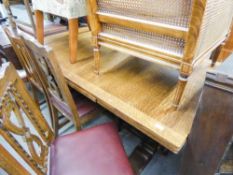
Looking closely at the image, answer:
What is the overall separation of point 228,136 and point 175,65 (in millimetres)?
341

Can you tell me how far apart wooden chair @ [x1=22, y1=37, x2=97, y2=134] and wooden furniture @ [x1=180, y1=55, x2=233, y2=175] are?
0.65m

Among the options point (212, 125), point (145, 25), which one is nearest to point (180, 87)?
point (212, 125)

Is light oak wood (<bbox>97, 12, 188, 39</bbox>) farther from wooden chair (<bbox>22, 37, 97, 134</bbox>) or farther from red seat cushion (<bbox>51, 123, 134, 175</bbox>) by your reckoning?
red seat cushion (<bbox>51, 123, 134, 175</bbox>)

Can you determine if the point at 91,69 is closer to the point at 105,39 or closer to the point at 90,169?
the point at 105,39

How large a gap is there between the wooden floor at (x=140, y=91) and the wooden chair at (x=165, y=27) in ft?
0.36

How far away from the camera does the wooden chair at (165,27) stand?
0.66m

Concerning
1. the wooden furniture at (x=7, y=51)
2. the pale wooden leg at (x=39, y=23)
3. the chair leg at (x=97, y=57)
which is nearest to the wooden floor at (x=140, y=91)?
the chair leg at (x=97, y=57)

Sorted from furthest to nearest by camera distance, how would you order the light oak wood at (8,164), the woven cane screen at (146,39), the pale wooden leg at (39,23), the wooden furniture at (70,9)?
the pale wooden leg at (39,23), the wooden furniture at (70,9), the woven cane screen at (146,39), the light oak wood at (8,164)

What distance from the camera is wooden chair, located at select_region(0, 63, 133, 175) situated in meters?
0.63

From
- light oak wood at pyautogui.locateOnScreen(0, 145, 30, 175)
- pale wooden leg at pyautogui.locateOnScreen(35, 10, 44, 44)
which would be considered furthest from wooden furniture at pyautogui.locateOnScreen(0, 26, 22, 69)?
light oak wood at pyautogui.locateOnScreen(0, 145, 30, 175)

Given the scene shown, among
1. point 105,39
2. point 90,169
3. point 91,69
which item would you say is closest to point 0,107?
point 90,169

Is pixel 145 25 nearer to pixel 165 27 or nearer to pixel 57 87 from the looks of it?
pixel 165 27

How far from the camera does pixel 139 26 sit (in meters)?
0.82

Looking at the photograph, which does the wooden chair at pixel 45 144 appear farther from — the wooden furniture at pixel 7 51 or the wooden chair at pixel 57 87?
the wooden furniture at pixel 7 51
